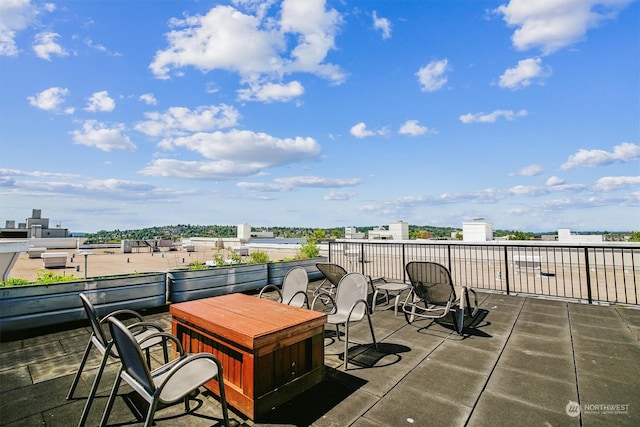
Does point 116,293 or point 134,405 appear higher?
point 116,293

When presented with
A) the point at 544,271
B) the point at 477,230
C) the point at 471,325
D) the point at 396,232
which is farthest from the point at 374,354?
the point at 396,232

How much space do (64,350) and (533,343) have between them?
6.01 meters

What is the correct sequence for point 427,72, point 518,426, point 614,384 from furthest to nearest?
point 427,72 → point 614,384 → point 518,426

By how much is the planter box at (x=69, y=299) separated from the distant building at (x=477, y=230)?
15729mm

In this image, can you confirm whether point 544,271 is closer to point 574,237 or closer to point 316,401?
point 574,237

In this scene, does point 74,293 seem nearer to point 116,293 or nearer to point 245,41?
point 116,293

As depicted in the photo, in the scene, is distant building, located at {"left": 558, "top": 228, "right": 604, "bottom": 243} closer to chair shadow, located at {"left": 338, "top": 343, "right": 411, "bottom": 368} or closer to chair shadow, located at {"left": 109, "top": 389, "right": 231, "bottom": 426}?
chair shadow, located at {"left": 338, "top": 343, "right": 411, "bottom": 368}

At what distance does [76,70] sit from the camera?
6.57 meters

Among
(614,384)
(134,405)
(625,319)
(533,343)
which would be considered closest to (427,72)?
(625,319)

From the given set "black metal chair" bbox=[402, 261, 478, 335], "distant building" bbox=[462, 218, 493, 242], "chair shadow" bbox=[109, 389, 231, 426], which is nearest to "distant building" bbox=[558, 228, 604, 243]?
"distant building" bbox=[462, 218, 493, 242]

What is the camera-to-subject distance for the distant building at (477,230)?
52.2 ft

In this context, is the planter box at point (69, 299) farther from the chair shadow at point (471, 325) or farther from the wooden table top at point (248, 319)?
the chair shadow at point (471, 325)

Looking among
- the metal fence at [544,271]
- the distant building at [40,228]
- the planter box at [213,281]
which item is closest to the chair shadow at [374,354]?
the metal fence at [544,271]

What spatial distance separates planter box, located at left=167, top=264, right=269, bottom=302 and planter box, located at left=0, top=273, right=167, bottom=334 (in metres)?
0.25
